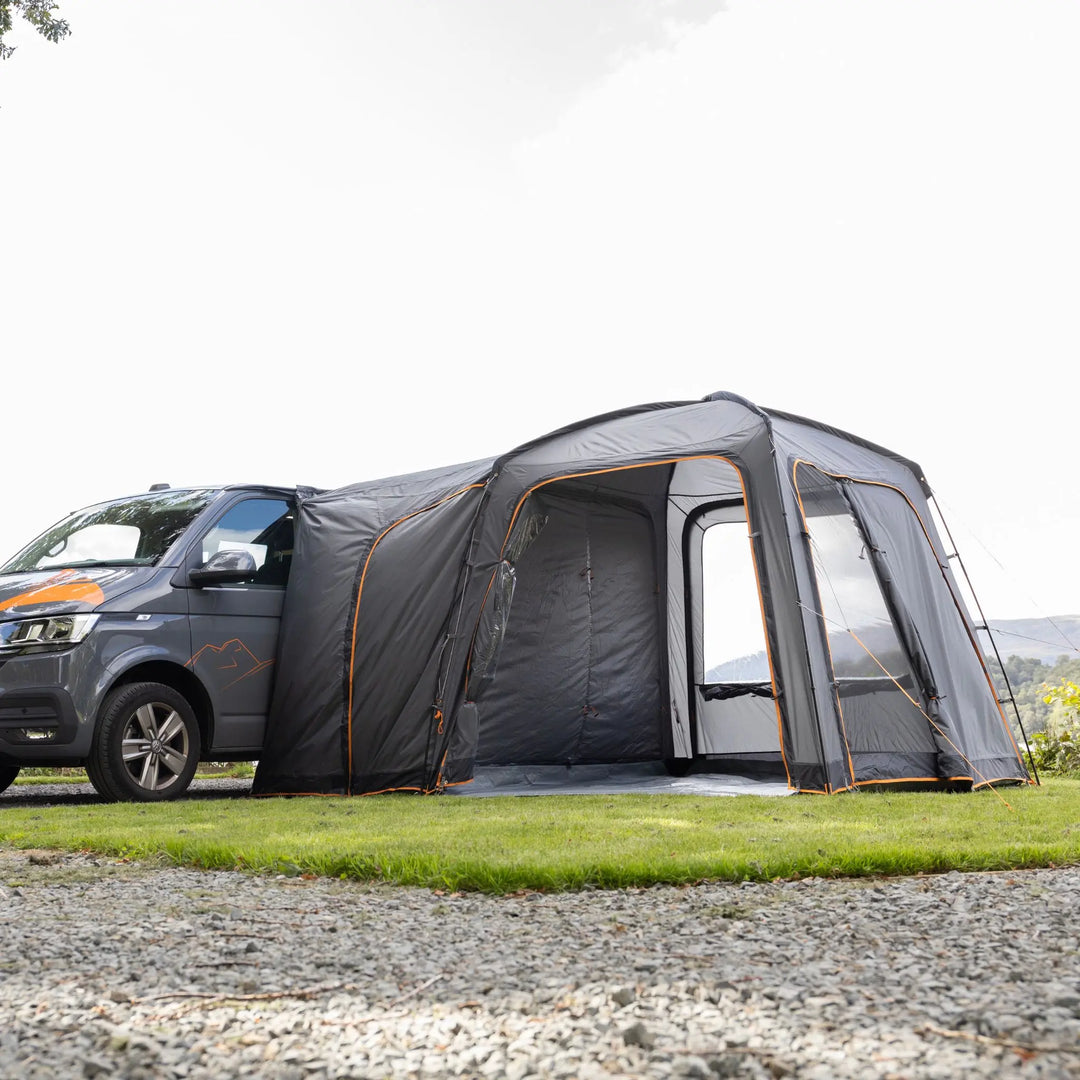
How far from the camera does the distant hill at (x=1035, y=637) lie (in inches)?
309

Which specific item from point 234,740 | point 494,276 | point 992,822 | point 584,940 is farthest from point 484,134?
point 584,940

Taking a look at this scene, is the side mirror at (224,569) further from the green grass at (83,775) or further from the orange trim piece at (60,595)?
the green grass at (83,775)


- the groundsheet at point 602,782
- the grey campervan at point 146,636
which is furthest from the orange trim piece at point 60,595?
the groundsheet at point 602,782

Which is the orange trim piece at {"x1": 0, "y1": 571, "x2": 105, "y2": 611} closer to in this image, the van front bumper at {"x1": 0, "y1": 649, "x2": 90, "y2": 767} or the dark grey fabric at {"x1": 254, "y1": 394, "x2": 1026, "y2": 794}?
the van front bumper at {"x1": 0, "y1": 649, "x2": 90, "y2": 767}

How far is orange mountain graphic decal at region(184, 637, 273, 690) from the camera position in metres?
7.14

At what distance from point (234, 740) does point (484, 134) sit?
8.91 m

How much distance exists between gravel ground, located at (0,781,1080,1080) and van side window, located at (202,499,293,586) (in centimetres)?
411

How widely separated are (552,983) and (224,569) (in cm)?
513

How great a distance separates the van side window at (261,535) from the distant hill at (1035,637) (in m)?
4.85

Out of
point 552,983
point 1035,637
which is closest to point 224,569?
point 552,983

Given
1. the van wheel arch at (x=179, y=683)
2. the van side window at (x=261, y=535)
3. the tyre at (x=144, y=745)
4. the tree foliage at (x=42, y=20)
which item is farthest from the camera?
the tree foliage at (x=42, y=20)

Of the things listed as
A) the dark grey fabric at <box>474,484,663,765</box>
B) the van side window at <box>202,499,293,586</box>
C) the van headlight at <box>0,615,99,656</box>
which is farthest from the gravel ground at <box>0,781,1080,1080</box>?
the dark grey fabric at <box>474,484,663,765</box>

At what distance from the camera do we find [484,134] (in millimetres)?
13734

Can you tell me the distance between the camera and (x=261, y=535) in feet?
25.6
